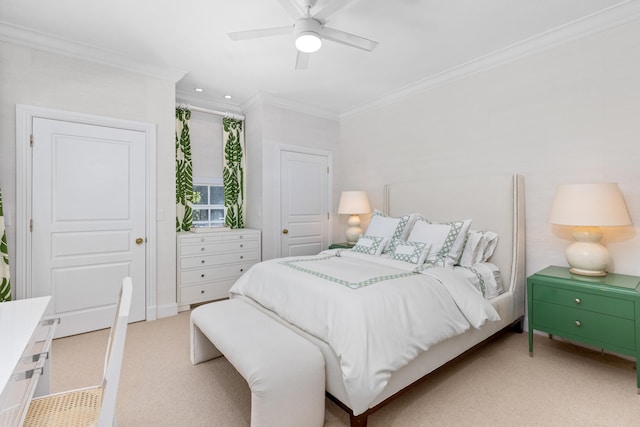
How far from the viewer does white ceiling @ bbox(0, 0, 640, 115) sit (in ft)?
7.56

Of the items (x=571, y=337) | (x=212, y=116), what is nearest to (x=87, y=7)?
(x=212, y=116)

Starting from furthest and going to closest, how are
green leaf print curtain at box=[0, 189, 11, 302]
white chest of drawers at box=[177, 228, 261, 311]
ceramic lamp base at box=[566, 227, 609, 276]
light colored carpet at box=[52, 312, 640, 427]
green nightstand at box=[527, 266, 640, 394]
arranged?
1. white chest of drawers at box=[177, 228, 261, 311]
2. green leaf print curtain at box=[0, 189, 11, 302]
3. ceramic lamp base at box=[566, 227, 609, 276]
4. green nightstand at box=[527, 266, 640, 394]
5. light colored carpet at box=[52, 312, 640, 427]

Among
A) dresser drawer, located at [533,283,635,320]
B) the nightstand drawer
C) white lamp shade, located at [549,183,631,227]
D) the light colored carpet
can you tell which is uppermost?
white lamp shade, located at [549,183,631,227]

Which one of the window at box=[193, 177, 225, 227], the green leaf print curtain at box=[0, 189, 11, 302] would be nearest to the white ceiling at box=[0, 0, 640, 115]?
the window at box=[193, 177, 225, 227]

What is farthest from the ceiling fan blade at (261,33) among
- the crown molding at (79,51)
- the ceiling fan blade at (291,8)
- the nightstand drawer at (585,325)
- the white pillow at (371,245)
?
the nightstand drawer at (585,325)

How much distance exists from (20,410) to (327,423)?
138 cm

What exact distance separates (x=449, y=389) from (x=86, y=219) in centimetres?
337

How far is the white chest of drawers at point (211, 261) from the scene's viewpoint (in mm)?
3516

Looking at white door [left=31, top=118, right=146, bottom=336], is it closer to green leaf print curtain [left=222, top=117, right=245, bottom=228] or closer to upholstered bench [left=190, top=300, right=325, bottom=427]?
green leaf print curtain [left=222, top=117, right=245, bottom=228]

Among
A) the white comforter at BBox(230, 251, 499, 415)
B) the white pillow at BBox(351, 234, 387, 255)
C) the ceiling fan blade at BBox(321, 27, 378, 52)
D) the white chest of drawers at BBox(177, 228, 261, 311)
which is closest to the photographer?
the white comforter at BBox(230, 251, 499, 415)

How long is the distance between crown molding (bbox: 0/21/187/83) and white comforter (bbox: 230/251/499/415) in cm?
236

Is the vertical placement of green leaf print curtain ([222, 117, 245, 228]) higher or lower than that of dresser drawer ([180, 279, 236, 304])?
higher

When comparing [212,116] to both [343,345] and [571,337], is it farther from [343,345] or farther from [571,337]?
[571,337]

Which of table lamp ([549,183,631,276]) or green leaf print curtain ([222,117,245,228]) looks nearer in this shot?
table lamp ([549,183,631,276])
